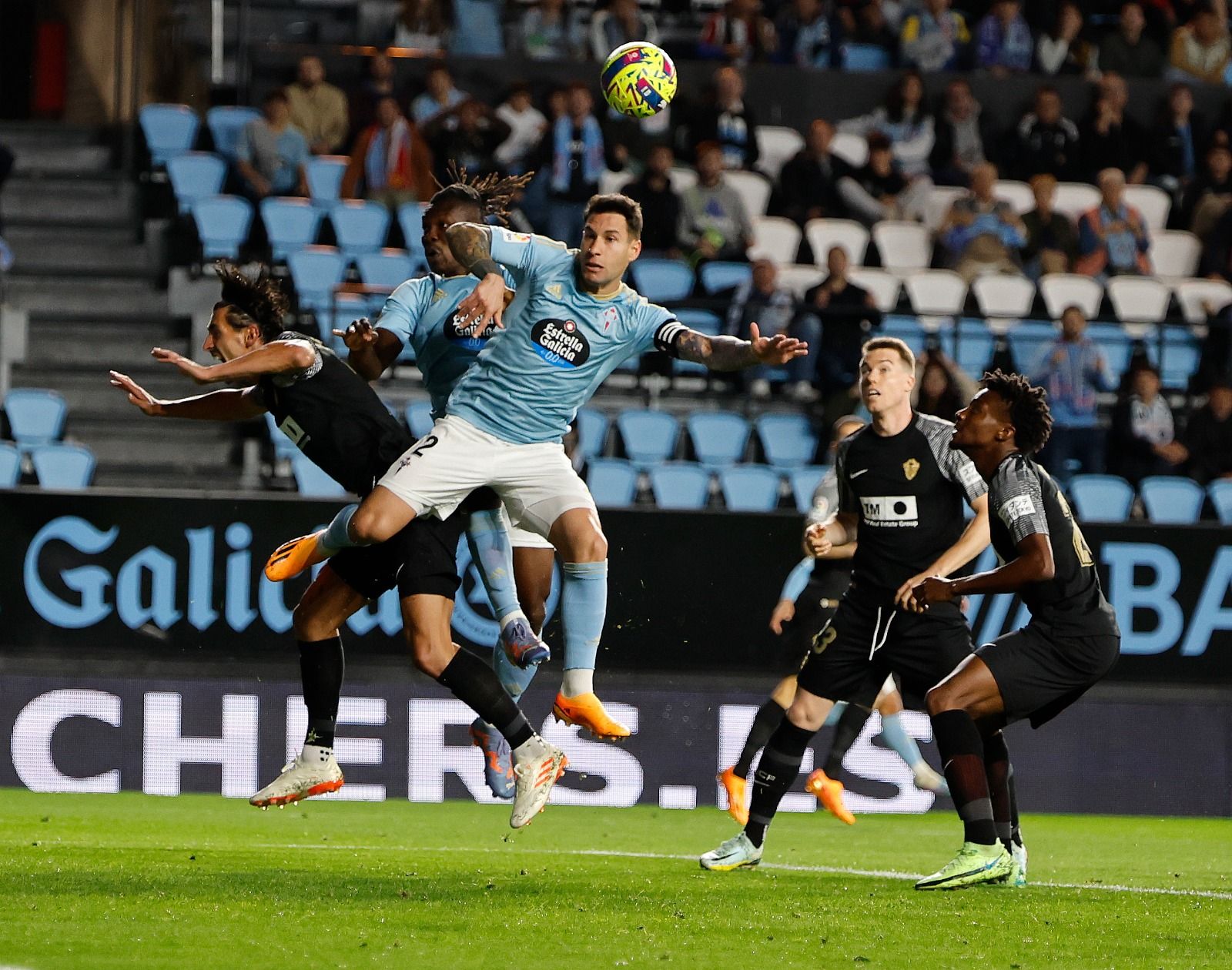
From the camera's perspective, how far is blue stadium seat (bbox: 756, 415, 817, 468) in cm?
1362

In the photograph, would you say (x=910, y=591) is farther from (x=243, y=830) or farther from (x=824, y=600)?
(x=243, y=830)

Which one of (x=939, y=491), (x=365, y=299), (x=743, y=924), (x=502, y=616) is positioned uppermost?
(x=365, y=299)

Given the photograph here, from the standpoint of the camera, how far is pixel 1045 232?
16.0m

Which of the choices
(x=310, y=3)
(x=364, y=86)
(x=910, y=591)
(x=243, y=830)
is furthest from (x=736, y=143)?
(x=910, y=591)

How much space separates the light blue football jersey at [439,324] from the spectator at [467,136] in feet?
23.3

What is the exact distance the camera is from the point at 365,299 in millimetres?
13695

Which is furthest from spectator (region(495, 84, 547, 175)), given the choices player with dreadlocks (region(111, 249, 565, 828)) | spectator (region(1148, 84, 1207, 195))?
player with dreadlocks (region(111, 249, 565, 828))

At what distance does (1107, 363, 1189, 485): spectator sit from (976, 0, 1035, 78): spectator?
494 centimetres

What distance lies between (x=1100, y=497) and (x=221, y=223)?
21.9 feet

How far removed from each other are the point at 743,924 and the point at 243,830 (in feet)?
13.6

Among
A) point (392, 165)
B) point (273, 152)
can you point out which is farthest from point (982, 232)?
point (273, 152)

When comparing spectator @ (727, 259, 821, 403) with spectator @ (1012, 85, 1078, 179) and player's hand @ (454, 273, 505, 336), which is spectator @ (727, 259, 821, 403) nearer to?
spectator @ (1012, 85, 1078, 179)

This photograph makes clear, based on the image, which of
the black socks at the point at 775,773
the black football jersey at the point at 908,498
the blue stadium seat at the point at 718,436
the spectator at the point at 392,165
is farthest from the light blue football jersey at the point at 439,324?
the spectator at the point at 392,165

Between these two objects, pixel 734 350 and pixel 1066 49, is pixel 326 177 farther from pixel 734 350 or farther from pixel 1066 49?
pixel 734 350
